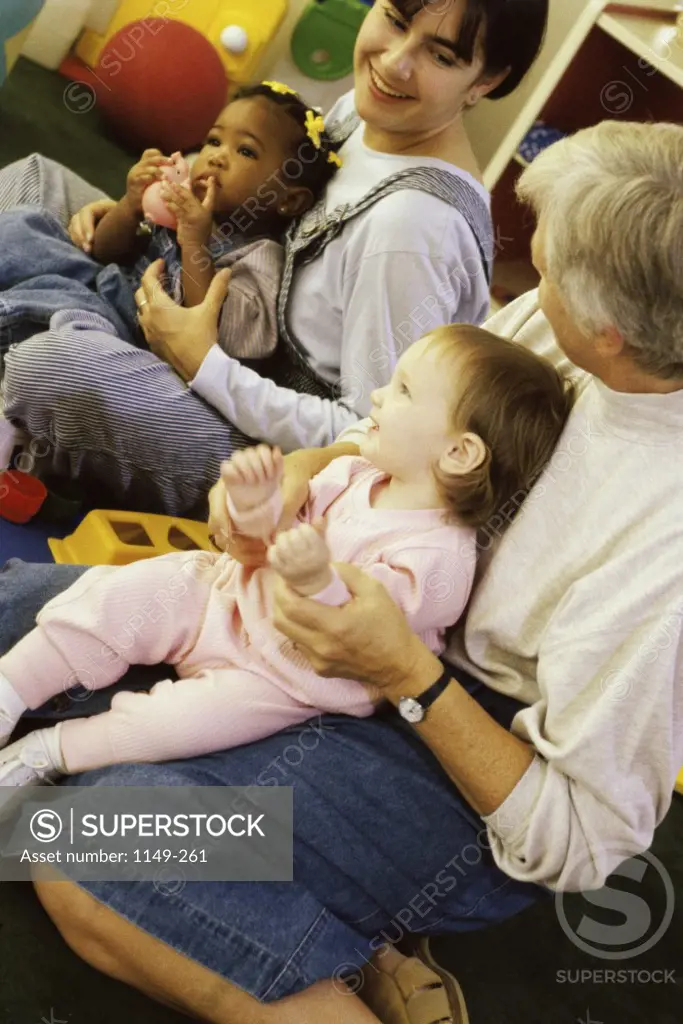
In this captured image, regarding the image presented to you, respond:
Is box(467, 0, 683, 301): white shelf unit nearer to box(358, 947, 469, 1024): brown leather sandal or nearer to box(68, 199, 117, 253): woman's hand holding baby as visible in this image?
box(68, 199, 117, 253): woman's hand holding baby

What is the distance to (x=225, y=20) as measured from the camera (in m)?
3.04

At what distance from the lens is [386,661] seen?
107 centimetres

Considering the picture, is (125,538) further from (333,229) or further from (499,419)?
(499,419)

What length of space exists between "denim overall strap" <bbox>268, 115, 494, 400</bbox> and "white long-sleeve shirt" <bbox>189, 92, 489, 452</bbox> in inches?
0.6

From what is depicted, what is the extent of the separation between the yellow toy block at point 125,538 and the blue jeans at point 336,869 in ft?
1.49

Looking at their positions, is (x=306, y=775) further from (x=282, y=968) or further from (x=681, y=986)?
(x=681, y=986)

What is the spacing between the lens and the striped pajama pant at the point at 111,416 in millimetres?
1646

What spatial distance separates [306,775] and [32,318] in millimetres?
1063

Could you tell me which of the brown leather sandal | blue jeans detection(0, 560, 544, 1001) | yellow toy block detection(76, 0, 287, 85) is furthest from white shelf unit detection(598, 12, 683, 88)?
the brown leather sandal

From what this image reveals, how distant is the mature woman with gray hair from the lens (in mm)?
990

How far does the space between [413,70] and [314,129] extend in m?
0.30

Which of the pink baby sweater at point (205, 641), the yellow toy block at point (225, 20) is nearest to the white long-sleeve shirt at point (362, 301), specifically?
the pink baby sweater at point (205, 641)

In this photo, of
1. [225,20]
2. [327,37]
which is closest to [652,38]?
[327,37]

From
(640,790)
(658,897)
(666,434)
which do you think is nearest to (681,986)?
(658,897)
